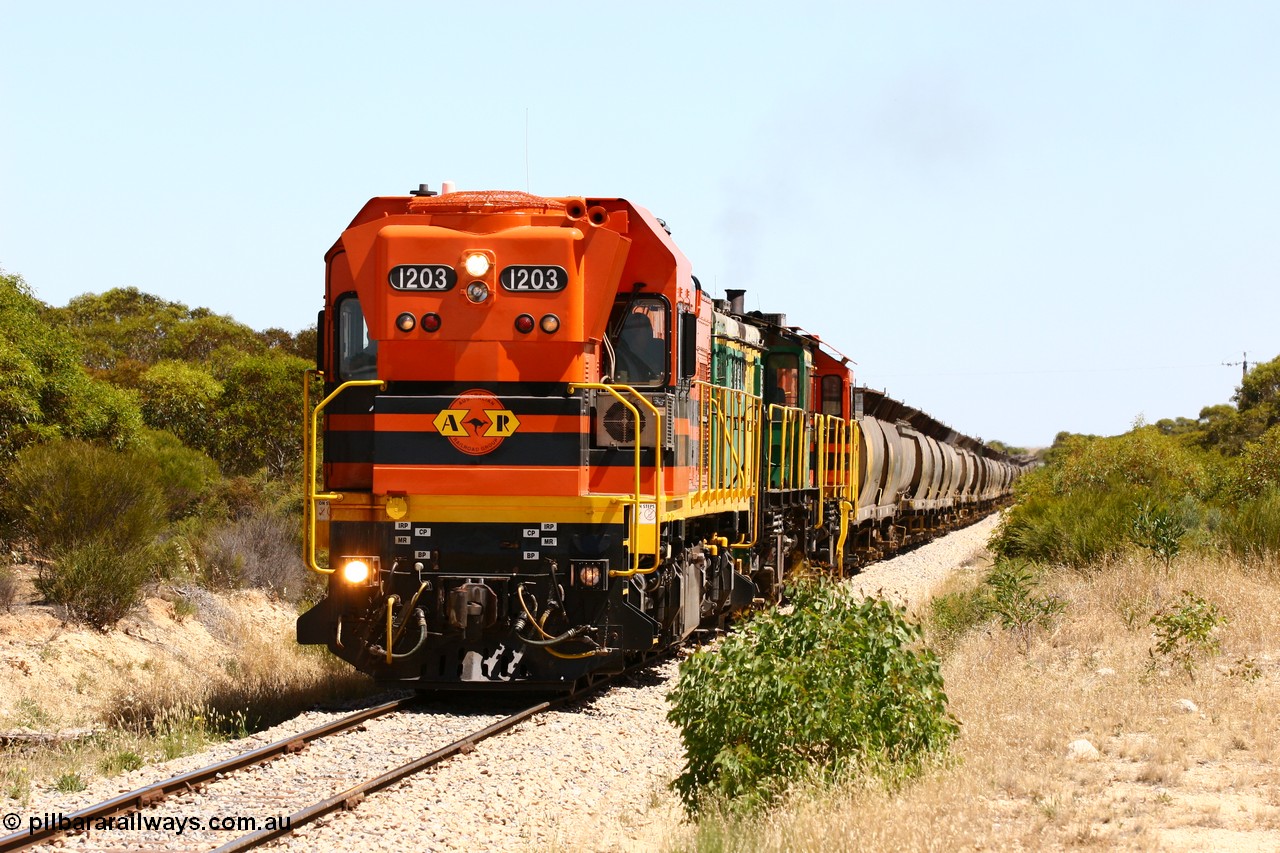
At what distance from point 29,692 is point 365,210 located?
7.86 metres

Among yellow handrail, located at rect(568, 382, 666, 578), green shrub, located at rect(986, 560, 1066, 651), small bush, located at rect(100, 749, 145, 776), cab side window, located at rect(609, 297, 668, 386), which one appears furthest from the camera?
green shrub, located at rect(986, 560, 1066, 651)

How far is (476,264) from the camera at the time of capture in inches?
428

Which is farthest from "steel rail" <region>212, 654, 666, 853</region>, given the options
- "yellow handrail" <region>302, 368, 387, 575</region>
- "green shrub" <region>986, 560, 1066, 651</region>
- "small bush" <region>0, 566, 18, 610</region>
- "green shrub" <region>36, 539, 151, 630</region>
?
"small bush" <region>0, 566, 18, 610</region>

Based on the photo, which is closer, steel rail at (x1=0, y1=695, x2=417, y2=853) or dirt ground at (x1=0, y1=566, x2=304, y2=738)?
steel rail at (x1=0, y1=695, x2=417, y2=853)

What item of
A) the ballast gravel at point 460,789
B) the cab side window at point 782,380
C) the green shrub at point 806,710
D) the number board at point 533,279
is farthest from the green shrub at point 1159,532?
the green shrub at point 806,710

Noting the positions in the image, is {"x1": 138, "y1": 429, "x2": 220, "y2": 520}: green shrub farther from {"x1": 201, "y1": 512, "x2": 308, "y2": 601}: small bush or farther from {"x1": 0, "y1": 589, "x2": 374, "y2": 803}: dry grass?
{"x1": 0, "y1": 589, "x2": 374, "y2": 803}: dry grass

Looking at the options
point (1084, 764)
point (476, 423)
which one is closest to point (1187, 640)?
point (1084, 764)

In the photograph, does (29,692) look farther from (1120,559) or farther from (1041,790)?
(1120,559)

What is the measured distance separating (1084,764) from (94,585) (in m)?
14.9

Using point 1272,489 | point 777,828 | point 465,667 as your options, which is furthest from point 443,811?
point 1272,489

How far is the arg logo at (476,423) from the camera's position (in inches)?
429

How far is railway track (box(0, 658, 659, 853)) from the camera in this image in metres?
7.14

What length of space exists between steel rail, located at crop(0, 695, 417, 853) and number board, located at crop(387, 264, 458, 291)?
3.28m

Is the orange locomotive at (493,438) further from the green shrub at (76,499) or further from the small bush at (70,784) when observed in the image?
the green shrub at (76,499)
